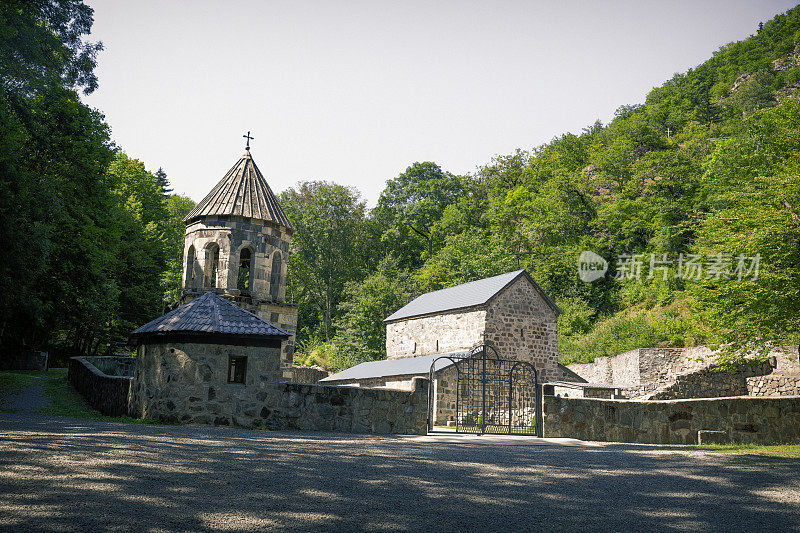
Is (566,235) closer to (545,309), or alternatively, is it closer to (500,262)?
(500,262)

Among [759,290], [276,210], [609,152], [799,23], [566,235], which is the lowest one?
[759,290]

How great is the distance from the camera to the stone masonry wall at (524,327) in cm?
2897

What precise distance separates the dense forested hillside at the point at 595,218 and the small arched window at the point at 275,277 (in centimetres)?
1532

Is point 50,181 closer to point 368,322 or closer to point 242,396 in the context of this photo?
point 242,396

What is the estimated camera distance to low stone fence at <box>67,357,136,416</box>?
1466 cm

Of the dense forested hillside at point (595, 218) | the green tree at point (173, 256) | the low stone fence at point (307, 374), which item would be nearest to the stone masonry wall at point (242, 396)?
the dense forested hillside at point (595, 218)

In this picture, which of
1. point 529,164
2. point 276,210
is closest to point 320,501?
point 276,210

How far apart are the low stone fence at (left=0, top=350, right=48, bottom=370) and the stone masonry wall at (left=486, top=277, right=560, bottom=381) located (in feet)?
78.9

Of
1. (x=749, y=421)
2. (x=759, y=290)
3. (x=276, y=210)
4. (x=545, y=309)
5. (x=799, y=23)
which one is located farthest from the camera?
(x=799, y=23)

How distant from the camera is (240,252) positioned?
73.9 feet

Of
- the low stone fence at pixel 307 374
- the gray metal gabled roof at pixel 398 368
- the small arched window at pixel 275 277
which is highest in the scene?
the small arched window at pixel 275 277

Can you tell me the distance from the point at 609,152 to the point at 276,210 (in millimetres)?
35572

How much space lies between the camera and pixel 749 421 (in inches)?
602

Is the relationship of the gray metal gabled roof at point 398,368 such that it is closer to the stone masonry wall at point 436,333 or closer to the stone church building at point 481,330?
the stone church building at point 481,330
